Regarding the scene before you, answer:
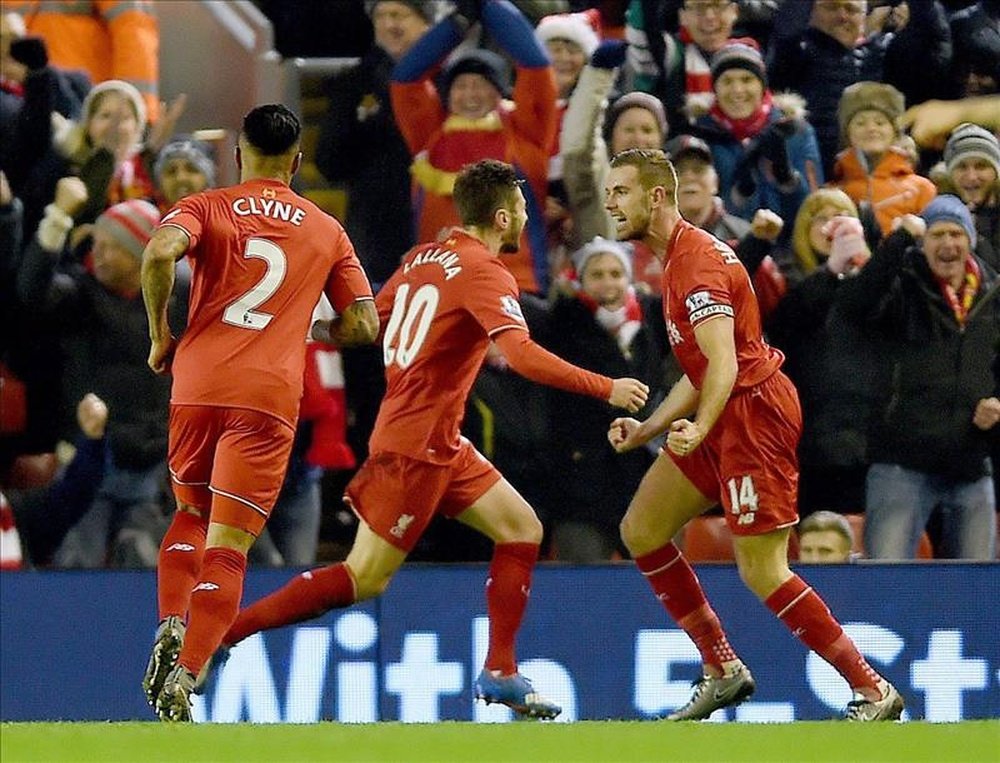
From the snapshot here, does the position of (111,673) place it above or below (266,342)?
below

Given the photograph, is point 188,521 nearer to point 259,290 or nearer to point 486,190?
point 259,290

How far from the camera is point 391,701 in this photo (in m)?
8.95

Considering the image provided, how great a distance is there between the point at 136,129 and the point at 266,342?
132 inches

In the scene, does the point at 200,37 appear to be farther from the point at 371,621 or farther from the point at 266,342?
the point at 266,342

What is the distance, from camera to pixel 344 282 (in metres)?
7.38

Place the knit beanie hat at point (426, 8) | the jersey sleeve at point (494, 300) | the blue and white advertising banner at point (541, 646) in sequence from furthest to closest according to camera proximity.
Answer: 1. the knit beanie hat at point (426, 8)
2. the blue and white advertising banner at point (541, 646)
3. the jersey sleeve at point (494, 300)

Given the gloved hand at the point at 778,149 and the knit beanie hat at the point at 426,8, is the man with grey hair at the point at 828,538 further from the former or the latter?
the knit beanie hat at the point at 426,8

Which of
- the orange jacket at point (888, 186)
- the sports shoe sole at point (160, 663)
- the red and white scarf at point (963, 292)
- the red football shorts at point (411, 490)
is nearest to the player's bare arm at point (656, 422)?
the red football shorts at point (411, 490)

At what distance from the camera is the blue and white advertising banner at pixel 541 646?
8820 millimetres

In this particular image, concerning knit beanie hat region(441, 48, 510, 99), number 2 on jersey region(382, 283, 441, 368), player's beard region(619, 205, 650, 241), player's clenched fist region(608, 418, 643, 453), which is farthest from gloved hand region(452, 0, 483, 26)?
player's clenched fist region(608, 418, 643, 453)

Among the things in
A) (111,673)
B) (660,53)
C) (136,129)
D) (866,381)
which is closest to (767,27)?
(660,53)

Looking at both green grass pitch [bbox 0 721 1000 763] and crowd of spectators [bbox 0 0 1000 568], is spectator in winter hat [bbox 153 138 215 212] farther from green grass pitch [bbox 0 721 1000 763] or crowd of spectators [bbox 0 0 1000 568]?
green grass pitch [bbox 0 721 1000 763]

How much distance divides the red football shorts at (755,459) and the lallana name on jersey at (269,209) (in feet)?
5.05

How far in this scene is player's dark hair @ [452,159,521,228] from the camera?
315 inches
